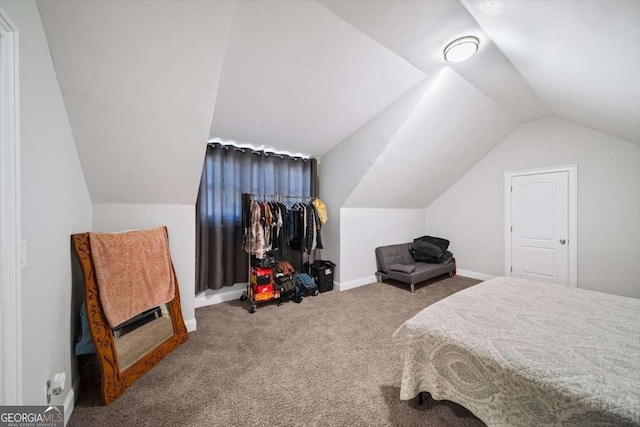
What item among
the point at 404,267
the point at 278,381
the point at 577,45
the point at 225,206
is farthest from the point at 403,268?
the point at 577,45

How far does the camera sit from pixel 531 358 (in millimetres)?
1056

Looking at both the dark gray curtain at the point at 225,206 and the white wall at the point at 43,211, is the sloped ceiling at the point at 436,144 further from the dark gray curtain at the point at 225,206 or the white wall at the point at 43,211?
the white wall at the point at 43,211

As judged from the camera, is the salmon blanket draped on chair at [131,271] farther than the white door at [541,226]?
No

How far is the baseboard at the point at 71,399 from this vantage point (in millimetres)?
1377

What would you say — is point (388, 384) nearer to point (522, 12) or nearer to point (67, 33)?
point (522, 12)

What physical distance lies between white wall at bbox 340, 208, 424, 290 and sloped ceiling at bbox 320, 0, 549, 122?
2.25m

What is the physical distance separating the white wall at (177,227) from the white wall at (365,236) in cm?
215

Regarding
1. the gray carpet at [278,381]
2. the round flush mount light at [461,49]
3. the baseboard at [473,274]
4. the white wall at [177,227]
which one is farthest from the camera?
the baseboard at [473,274]

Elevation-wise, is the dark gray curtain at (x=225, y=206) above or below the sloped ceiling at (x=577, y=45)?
below

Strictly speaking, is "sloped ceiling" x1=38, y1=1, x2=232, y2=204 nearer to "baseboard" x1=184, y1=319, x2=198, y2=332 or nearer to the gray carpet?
"baseboard" x1=184, y1=319, x2=198, y2=332

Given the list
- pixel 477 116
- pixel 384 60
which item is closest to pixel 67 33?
pixel 384 60

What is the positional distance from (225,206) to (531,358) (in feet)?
10.4

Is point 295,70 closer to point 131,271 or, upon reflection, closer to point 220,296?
point 131,271

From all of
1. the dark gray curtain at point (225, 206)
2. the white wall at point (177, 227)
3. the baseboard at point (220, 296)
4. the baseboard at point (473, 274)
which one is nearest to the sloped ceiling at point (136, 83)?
the white wall at point (177, 227)
